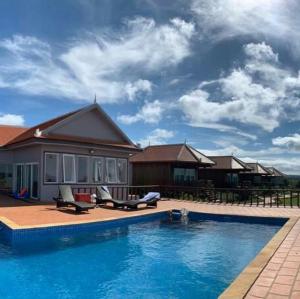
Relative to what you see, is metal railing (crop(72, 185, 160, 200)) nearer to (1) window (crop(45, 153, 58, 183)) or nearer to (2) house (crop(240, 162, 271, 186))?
(1) window (crop(45, 153, 58, 183))

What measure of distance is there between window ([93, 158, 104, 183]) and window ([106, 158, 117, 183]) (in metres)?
0.46

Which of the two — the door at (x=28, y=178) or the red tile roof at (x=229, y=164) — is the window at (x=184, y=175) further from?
the door at (x=28, y=178)

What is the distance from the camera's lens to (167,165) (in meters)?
29.1

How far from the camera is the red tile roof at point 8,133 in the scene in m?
23.7

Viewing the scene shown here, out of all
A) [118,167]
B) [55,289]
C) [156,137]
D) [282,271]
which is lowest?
[55,289]

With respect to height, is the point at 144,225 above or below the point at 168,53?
below

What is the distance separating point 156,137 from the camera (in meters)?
40.0

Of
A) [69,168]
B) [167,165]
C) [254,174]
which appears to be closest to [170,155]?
[167,165]

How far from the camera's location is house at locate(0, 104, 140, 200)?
18.2 meters

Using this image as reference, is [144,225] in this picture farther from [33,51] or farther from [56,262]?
[33,51]

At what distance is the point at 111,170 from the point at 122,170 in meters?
0.89

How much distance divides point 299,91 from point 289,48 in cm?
550

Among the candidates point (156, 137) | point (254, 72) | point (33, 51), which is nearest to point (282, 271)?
point (33, 51)

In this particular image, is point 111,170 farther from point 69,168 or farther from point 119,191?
point 69,168
